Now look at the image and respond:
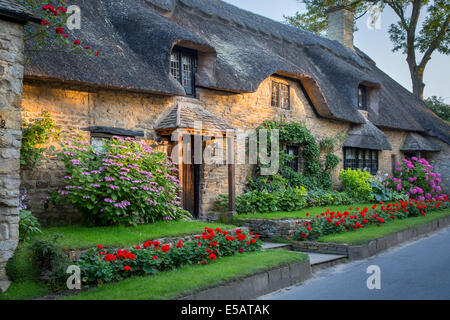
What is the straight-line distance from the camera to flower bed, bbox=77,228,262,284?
4988mm

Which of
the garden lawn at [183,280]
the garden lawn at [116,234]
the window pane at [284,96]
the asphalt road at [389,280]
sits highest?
the window pane at [284,96]

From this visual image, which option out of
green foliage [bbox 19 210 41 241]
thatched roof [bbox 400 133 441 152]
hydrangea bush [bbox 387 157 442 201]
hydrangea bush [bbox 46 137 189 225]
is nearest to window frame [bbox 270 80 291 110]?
hydrangea bush [bbox 387 157 442 201]

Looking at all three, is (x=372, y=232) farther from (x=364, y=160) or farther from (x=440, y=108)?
(x=440, y=108)

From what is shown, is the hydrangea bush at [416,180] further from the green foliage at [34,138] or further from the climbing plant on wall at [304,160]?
the green foliage at [34,138]

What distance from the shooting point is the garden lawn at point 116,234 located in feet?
19.1

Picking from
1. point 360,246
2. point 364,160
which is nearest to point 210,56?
point 360,246

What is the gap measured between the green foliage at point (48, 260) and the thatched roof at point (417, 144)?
17809 mm

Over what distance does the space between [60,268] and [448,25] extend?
1029 inches

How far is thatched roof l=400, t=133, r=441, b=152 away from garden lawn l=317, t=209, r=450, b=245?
325 inches

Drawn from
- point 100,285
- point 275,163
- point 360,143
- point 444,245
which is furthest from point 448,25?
point 100,285

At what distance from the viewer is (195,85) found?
10773mm

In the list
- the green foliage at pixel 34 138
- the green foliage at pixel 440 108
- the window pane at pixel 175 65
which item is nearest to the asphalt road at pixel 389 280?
the green foliage at pixel 34 138

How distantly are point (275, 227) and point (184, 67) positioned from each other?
4.78m

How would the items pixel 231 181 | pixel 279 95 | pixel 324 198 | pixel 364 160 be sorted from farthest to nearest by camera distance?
pixel 364 160 → pixel 279 95 → pixel 324 198 → pixel 231 181
